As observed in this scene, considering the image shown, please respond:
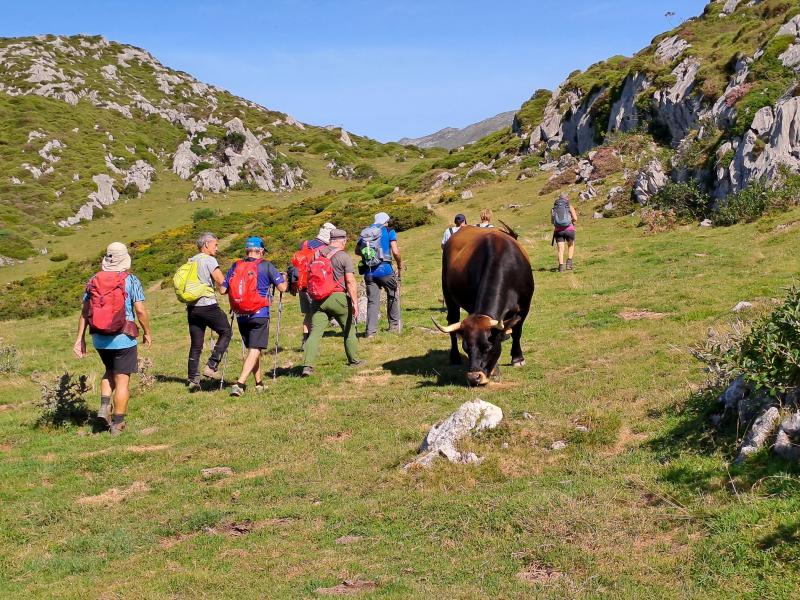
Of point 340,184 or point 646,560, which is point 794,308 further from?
point 340,184

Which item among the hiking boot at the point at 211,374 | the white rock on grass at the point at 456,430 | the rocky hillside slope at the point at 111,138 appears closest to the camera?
the white rock on grass at the point at 456,430

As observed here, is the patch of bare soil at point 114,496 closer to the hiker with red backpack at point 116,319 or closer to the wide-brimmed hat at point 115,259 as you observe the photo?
the hiker with red backpack at point 116,319

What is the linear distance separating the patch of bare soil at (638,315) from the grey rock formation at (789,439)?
7.98 meters

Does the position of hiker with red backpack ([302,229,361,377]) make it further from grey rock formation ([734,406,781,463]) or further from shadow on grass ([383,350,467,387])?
grey rock formation ([734,406,781,463])

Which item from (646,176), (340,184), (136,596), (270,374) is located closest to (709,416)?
(136,596)

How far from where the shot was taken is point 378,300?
653 inches

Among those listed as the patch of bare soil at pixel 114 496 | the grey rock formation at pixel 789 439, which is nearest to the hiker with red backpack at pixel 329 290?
the patch of bare soil at pixel 114 496

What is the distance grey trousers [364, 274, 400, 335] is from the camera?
16.2 metres

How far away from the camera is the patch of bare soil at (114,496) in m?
8.44

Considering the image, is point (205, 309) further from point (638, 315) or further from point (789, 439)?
point (789, 439)

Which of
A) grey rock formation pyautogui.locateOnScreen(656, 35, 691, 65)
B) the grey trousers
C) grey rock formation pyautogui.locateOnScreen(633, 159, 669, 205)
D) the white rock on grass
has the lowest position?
the white rock on grass

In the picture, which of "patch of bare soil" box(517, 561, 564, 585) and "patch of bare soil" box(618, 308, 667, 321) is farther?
"patch of bare soil" box(618, 308, 667, 321)

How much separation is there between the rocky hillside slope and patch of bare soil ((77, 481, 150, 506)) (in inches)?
1967

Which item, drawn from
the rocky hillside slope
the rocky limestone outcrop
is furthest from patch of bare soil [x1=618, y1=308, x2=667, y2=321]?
the rocky limestone outcrop
